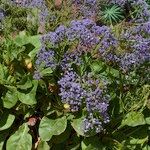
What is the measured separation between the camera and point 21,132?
10.9ft

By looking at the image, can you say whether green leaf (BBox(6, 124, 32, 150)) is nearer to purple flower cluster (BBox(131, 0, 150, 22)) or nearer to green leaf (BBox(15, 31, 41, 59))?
green leaf (BBox(15, 31, 41, 59))

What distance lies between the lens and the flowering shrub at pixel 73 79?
2.90 m

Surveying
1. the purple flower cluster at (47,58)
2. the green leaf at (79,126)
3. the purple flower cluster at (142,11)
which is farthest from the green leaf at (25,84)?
the purple flower cluster at (142,11)

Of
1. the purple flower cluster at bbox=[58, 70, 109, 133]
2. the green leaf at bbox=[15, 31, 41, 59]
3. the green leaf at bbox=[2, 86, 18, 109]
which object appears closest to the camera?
the purple flower cluster at bbox=[58, 70, 109, 133]

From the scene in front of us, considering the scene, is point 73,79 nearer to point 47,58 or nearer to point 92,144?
point 47,58

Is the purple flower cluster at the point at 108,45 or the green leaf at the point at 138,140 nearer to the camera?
the purple flower cluster at the point at 108,45

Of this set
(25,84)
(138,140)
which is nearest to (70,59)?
(25,84)

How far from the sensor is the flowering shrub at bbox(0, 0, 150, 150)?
A: 2.90 m

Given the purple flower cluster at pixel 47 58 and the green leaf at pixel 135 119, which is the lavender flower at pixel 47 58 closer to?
the purple flower cluster at pixel 47 58

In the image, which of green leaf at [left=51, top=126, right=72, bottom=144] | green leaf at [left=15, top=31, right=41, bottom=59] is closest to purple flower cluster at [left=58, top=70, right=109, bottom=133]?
green leaf at [left=51, top=126, right=72, bottom=144]

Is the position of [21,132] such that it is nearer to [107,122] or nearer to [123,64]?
[107,122]

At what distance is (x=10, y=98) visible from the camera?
321 centimetres

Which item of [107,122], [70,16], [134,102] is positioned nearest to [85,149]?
[107,122]

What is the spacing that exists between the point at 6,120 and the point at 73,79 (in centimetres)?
68
